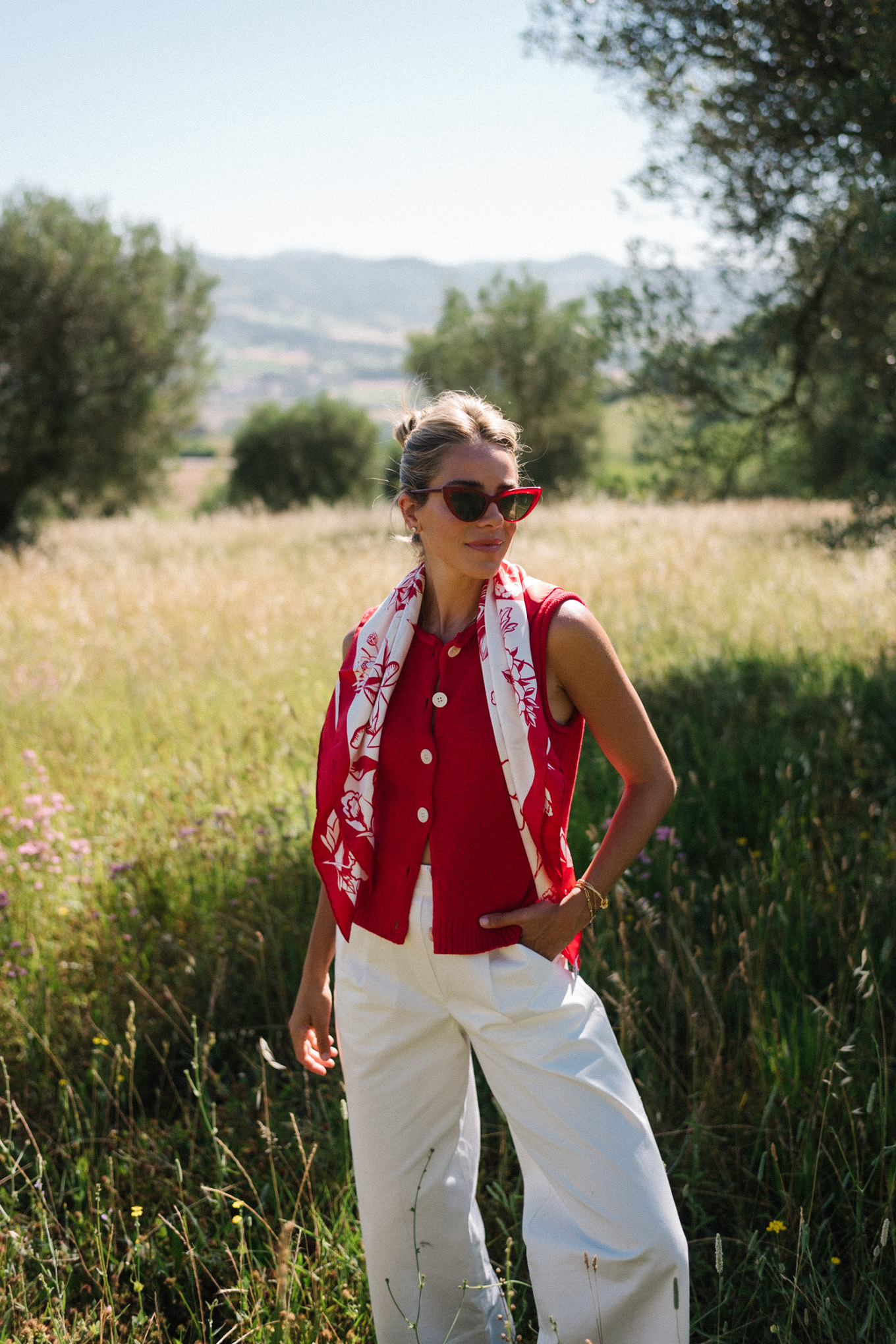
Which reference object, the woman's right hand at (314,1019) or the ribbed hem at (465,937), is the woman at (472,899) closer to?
the ribbed hem at (465,937)

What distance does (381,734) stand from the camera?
6.18 feet

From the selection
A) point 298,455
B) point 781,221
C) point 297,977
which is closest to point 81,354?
point 781,221

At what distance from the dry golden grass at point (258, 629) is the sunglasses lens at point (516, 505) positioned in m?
0.91

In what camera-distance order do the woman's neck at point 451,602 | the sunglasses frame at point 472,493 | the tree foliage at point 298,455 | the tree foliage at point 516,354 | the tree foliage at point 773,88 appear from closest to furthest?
the sunglasses frame at point 472,493 < the woman's neck at point 451,602 < the tree foliage at point 773,88 < the tree foliage at point 516,354 < the tree foliage at point 298,455

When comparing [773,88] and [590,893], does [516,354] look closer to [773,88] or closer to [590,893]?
[773,88]

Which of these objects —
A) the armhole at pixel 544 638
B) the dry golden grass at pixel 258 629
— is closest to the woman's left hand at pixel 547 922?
the armhole at pixel 544 638

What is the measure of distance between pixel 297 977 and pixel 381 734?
199cm

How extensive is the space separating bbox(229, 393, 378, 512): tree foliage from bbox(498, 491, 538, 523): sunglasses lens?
38.8 metres

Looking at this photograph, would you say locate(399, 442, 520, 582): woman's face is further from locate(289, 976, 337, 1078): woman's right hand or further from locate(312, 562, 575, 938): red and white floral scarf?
locate(289, 976, 337, 1078): woman's right hand

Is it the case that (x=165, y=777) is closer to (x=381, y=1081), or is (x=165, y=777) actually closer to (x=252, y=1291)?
(x=252, y=1291)

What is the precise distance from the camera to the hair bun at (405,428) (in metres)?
2.05

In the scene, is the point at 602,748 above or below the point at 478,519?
below

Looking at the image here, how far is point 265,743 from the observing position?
17.7 ft

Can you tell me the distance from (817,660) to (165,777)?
411cm
